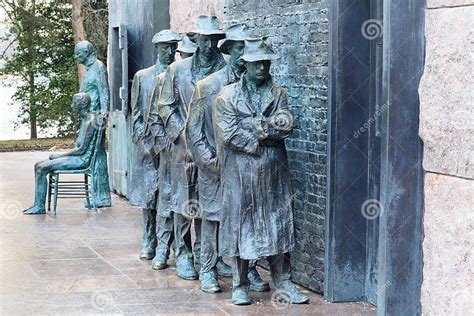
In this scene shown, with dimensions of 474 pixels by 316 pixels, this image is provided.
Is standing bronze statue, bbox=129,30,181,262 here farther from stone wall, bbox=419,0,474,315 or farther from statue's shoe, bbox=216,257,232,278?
stone wall, bbox=419,0,474,315

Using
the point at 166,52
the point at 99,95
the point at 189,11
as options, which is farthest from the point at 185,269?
the point at 99,95

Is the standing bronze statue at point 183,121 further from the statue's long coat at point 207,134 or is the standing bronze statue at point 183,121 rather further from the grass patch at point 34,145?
the grass patch at point 34,145

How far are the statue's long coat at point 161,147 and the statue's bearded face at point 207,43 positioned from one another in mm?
784

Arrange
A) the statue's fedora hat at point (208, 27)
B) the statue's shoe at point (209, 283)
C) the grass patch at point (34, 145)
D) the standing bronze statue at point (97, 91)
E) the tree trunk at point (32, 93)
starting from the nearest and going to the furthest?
the statue's shoe at point (209, 283)
the statue's fedora hat at point (208, 27)
the standing bronze statue at point (97, 91)
the grass patch at point (34, 145)
the tree trunk at point (32, 93)

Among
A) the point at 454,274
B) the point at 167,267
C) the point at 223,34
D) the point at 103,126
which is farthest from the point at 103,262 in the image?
the point at 454,274

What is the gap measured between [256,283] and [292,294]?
2.37ft

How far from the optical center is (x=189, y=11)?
607 inches

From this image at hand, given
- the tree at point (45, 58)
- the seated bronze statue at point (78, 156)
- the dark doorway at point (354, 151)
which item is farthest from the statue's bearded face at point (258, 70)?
the tree at point (45, 58)

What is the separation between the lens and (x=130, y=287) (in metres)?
10.9

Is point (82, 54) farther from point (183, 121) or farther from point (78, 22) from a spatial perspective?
point (78, 22)

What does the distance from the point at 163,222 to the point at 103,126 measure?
15.4ft

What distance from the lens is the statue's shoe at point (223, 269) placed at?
11391mm

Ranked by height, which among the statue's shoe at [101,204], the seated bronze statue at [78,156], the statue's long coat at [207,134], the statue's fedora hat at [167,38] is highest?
the statue's fedora hat at [167,38]

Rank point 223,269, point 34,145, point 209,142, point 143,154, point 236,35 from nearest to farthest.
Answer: point 236,35 < point 209,142 < point 223,269 < point 143,154 < point 34,145
